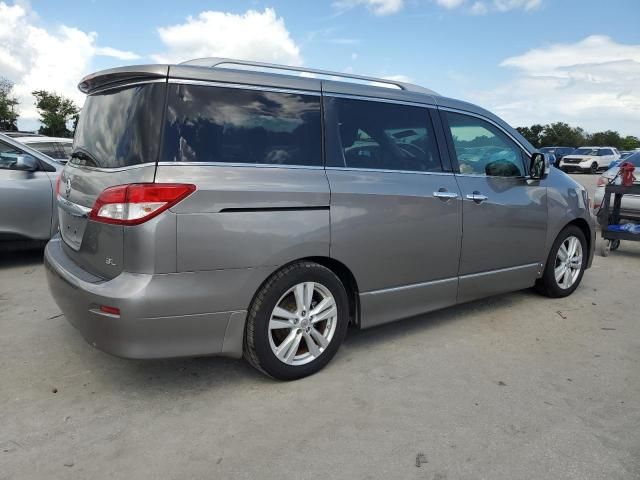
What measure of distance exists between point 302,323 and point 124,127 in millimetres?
1516

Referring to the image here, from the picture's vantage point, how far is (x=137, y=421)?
2877 millimetres

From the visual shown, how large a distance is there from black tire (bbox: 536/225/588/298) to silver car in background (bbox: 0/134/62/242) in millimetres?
5351

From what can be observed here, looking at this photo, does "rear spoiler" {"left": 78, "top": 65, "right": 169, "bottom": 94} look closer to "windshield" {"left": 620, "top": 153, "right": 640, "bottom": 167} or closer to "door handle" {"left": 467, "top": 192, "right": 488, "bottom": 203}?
"door handle" {"left": 467, "top": 192, "right": 488, "bottom": 203}

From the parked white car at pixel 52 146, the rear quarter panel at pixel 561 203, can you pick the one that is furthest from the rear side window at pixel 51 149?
the rear quarter panel at pixel 561 203

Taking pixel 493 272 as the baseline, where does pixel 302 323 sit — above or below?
below

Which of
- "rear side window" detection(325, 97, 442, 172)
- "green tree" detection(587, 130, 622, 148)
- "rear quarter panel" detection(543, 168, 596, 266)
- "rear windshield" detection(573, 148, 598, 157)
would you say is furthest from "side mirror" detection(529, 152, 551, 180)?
"green tree" detection(587, 130, 622, 148)

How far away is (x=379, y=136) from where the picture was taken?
12.2 feet

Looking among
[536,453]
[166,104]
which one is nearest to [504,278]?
[536,453]

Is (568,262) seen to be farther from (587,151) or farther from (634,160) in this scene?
(587,151)

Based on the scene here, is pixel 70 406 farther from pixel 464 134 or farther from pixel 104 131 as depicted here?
pixel 464 134

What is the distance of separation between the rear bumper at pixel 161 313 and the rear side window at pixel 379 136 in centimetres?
107

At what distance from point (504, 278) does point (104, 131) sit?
325cm

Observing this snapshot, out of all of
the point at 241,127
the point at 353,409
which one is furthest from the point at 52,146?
the point at 353,409

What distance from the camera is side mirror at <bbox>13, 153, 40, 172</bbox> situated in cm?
601
